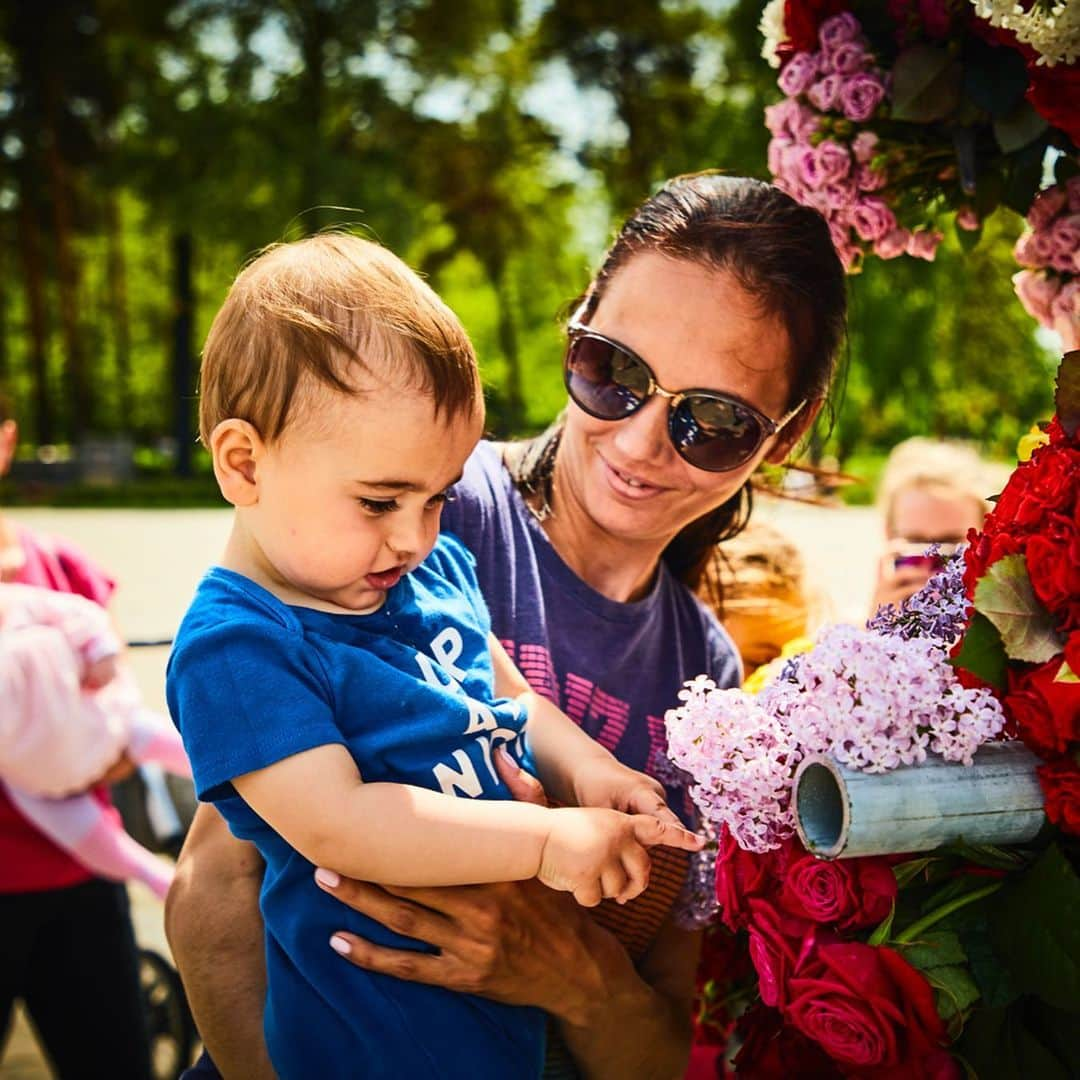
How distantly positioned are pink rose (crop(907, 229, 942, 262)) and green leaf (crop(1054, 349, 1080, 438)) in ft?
2.66

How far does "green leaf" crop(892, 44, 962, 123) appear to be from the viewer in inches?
74.8

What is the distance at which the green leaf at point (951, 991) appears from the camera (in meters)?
1.41

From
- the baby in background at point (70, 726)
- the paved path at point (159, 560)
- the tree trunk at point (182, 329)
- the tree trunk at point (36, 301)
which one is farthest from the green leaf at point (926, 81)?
the tree trunk at point (36, 301)

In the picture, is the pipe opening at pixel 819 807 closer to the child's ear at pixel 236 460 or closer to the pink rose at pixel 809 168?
the child's ear at pixel 236 460

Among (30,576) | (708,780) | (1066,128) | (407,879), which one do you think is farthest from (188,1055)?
(1066,128)

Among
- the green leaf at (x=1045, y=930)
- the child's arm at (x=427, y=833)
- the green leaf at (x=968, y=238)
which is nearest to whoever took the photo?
the green leaf at (x=1045, y=930)

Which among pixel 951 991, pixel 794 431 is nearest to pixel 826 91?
pixel 794 431

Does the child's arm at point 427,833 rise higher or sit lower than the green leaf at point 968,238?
lower

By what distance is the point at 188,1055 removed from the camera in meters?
4.57

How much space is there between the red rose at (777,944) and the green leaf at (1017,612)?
1.26ft

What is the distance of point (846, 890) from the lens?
1.45m

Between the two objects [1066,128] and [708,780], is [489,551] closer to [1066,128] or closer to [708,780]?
[708,780]

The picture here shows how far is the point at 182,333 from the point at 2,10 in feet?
23.2

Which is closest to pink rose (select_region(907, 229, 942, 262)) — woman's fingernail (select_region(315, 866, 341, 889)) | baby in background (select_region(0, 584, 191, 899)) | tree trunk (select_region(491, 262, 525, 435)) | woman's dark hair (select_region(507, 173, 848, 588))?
woman's dark hair (select_region(507, 173, 848, 588))
